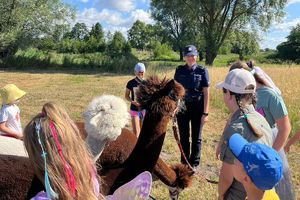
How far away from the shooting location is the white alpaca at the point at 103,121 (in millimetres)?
2760

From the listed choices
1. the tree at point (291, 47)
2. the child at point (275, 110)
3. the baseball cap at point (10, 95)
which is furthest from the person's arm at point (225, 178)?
the tree at point (291, 47)

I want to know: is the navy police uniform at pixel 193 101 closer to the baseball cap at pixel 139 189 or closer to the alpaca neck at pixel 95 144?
the alpaca neck at pixel 95 144

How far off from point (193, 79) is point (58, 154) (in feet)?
11.9

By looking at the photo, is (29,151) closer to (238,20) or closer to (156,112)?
(156,112)

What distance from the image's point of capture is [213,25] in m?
31.4

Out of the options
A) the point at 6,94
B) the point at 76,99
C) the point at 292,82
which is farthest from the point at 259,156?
the point at 292,82

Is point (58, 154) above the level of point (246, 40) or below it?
below

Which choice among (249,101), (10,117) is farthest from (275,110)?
(10,117)

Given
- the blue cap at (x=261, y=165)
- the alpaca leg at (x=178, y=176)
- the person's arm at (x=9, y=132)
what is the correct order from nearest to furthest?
the blue cap at (x=261, y=165) → the alpaca leg at (x=178, y=176) → the person's arm at (x=9, y=132)

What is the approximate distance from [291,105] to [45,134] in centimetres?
953

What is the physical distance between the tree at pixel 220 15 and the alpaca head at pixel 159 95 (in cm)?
2792

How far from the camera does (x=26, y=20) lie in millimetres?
25859

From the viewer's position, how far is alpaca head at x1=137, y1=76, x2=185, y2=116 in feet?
10.6

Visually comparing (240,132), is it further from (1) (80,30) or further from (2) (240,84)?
(1) (80,30)
